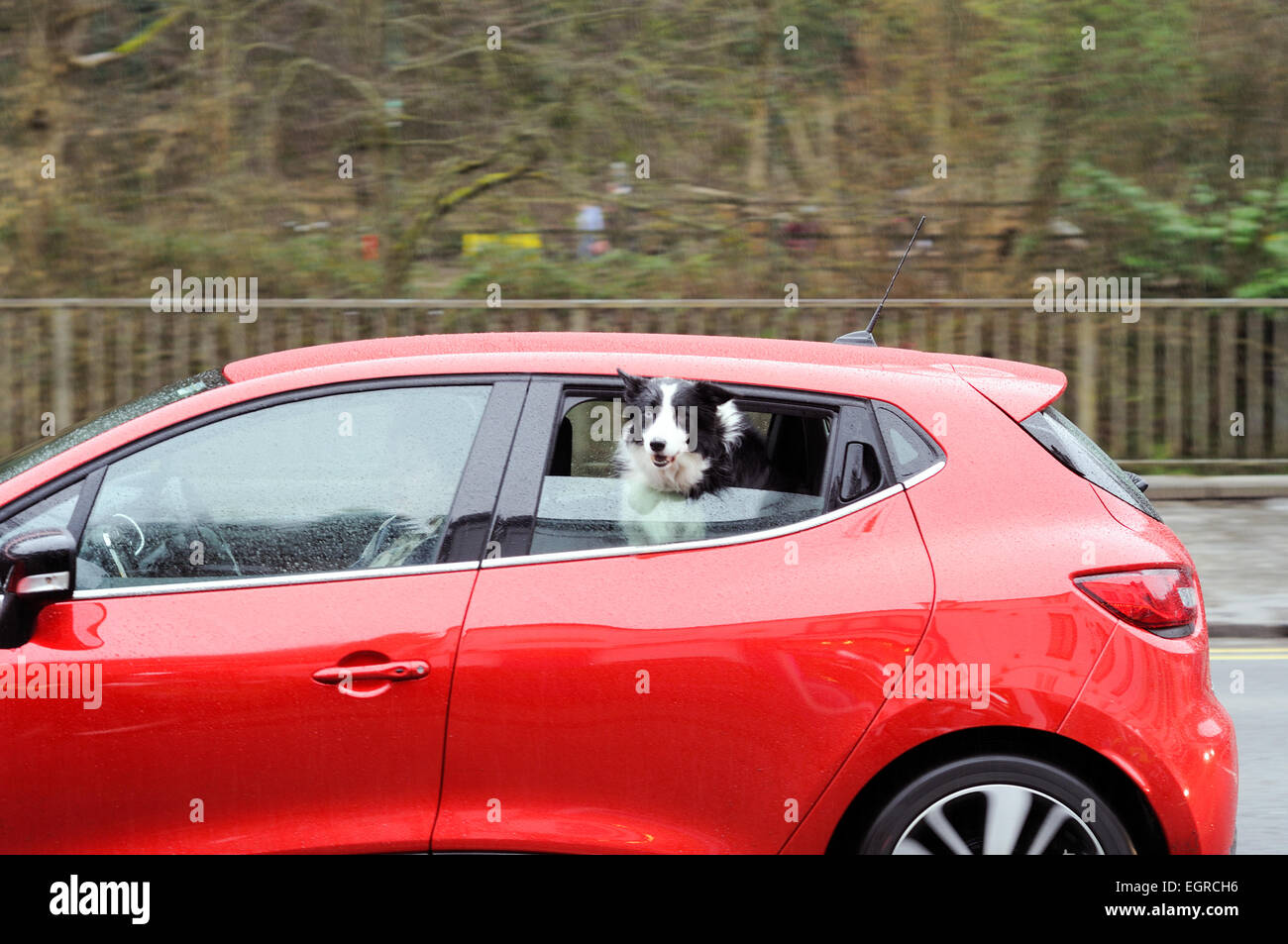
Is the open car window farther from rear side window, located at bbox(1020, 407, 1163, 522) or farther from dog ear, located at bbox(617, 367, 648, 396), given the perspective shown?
rear side window, located at bbox(1020, 407, 1163, 522)

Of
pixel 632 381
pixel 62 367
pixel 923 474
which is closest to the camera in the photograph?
pixel 923 474

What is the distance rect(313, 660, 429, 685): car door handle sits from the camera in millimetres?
3141

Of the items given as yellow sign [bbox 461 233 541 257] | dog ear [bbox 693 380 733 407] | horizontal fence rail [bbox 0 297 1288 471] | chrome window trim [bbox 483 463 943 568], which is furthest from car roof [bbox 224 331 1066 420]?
yellow sign [bbox 461 233 541 257]

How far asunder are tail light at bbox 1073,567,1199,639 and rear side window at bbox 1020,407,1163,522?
0.93ft

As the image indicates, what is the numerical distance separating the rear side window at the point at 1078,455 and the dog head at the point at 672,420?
0.80 metres

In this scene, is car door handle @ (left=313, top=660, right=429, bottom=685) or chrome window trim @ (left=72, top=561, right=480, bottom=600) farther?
chrome window trim @ (left=72, top=561, right=480, bottom=600)

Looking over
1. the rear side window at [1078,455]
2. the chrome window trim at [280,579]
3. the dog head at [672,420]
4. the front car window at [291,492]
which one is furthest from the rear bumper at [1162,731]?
the front car window at [291,492]

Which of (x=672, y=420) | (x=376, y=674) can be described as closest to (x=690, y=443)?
(x=672, y=420)

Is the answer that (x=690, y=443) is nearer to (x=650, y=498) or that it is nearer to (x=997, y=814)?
(x=650, y=498)

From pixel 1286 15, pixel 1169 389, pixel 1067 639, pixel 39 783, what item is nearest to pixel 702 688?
pixel 1067 639

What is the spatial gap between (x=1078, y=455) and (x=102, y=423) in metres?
2.58

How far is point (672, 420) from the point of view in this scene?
3457 millimetres

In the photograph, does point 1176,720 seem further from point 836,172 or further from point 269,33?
point 269,33
